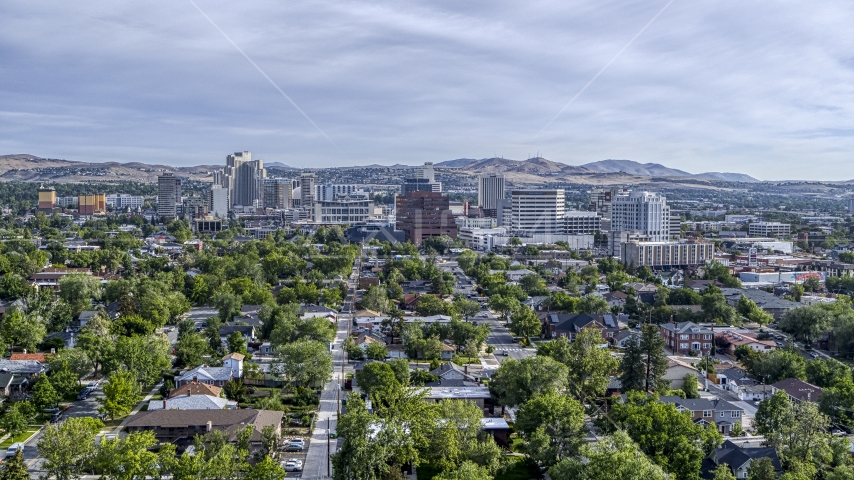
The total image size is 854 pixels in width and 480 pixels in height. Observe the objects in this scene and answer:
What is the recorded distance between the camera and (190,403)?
1628cm

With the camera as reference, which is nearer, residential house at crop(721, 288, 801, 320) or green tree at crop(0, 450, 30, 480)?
green tree at crop(0, 450, 30, 480)

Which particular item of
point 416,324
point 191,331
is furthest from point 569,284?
point 191,331

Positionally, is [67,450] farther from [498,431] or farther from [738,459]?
[738,459]

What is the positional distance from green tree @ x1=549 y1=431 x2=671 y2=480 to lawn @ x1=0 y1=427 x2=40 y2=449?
10.2m

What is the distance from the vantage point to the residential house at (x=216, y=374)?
730 inches

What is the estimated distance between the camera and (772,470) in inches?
492

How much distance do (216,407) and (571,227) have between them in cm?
4837

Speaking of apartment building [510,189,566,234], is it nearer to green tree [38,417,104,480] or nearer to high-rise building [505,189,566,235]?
high-rise building [505,189,566,235]

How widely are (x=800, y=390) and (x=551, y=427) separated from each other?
727 cm

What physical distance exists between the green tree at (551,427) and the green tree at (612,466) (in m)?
1.24

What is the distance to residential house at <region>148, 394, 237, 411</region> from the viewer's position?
16188mm

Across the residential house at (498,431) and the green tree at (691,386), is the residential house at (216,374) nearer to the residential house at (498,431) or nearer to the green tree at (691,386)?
the residential house at (498,431)

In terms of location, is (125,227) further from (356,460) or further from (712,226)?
(356,460)

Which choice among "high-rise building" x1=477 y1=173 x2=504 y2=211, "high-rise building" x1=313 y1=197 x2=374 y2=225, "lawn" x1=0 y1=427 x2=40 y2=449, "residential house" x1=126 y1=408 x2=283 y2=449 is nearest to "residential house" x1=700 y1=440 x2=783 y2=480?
"residential house" x1=126 y1=408 x2=283 y2=449
